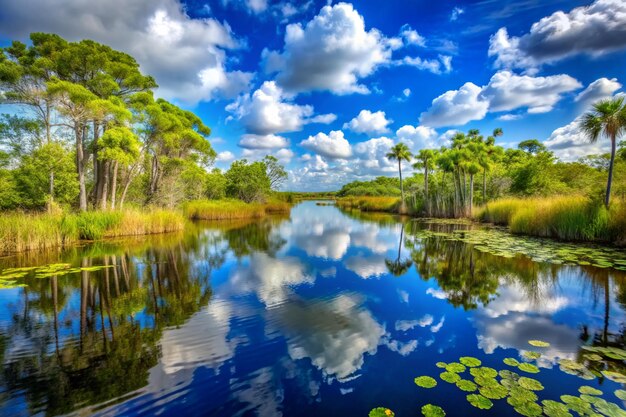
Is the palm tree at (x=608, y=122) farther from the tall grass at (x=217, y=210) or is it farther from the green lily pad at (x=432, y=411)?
the tall grass at (x=217, y=210)

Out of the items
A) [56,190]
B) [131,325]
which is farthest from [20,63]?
[131,325]

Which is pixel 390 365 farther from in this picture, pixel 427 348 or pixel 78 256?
pixel 78 256

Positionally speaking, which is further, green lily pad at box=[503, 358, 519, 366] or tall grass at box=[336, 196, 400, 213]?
tall grass at box=[336, 196, 400, 213]

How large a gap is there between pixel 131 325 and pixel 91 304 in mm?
2021

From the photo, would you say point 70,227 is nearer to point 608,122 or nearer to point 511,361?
point 511,361

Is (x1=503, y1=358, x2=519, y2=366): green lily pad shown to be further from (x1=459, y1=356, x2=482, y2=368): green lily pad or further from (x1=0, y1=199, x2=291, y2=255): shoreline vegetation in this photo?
(x1=0, y1=199, x2=291, y2=255): shoreline vegetation

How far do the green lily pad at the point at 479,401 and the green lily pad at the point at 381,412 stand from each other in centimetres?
105

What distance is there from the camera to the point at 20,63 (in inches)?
749

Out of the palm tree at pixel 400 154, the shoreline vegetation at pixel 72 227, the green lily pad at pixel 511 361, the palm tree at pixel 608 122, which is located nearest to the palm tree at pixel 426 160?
the palm tree at pixel 400 154

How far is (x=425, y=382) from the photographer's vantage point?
13.2 ft

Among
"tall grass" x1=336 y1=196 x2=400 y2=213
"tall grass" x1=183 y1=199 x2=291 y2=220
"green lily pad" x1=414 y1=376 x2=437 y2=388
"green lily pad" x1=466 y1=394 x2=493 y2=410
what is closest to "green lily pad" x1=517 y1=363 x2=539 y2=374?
"green lily pad" x1=466 y1=394 x2=493 y2=410

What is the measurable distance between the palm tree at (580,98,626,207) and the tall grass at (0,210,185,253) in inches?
990

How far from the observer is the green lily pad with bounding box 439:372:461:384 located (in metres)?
4.03

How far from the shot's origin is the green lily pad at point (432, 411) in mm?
3373
